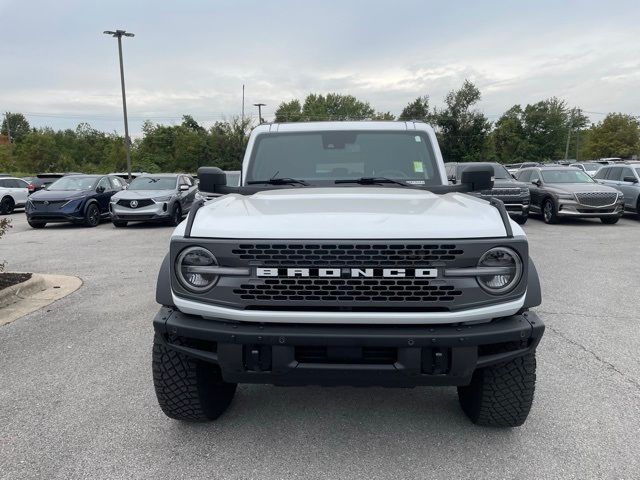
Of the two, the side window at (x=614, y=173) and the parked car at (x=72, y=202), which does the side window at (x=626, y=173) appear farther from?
the parked car at (x=72, y=202)

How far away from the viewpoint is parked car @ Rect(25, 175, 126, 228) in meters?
14.1

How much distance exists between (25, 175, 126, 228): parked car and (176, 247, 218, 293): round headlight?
1323 centimetres

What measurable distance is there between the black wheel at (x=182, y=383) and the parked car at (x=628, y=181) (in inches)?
623

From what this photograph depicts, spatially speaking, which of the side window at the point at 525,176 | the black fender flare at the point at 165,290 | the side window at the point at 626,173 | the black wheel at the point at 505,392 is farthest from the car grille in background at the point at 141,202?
the side window at the point at 626,173

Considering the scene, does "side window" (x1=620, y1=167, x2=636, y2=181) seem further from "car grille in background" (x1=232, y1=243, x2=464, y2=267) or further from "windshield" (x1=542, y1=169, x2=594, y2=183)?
"car grille in background" (x1=232, y1=243, x2=464, y2=267)

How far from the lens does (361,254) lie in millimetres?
2453

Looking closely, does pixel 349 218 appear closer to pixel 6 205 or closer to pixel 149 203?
pixel 149 203

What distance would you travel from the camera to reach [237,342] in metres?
Answer: 2.48

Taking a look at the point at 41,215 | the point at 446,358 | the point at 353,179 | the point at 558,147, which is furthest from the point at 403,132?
the point at 558,147

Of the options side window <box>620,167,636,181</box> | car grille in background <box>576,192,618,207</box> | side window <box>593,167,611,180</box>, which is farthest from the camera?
side window <box>593,167,611,180</box>

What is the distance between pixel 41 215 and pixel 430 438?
14195 mm

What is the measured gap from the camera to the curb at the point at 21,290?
236 inches

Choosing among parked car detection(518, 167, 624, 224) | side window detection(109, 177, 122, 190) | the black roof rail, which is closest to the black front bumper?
the black roof rail

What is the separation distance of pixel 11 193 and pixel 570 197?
19.8m
